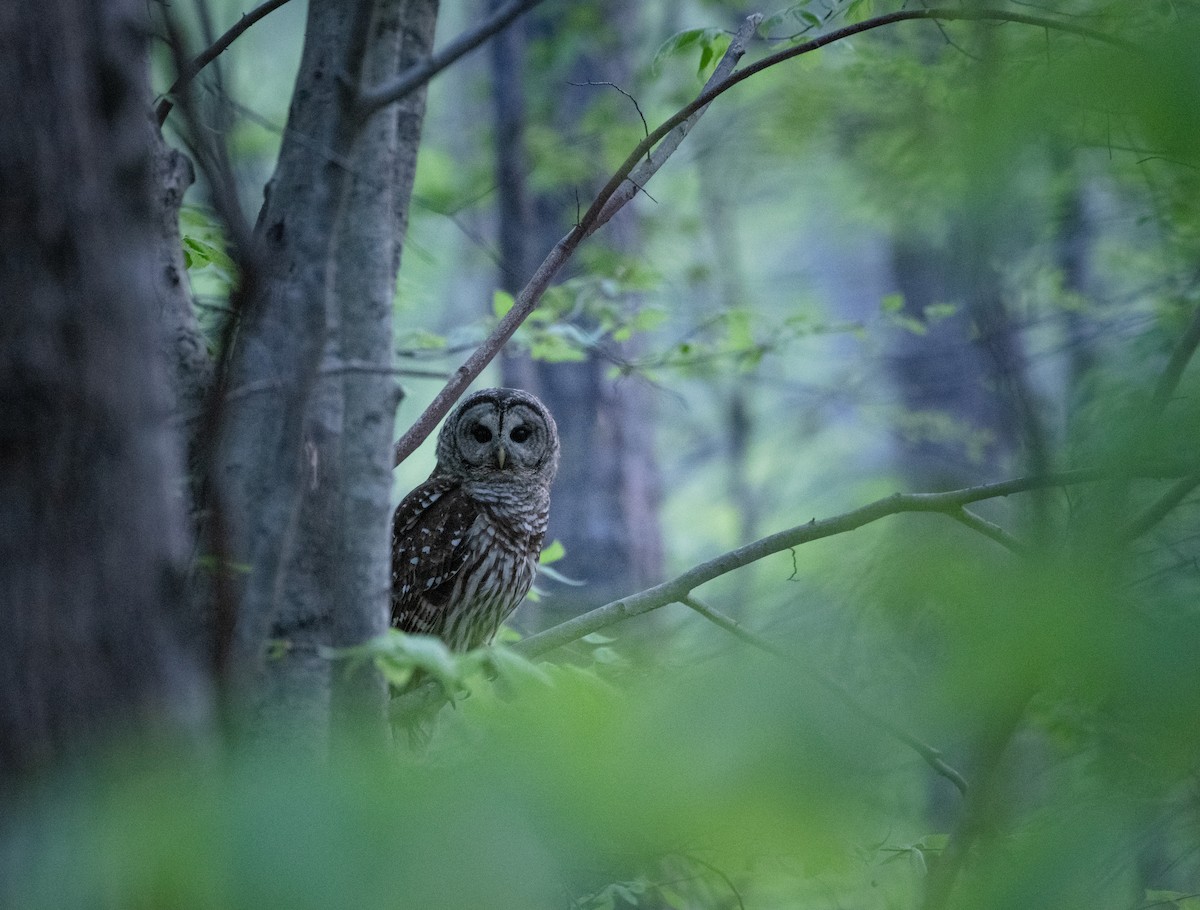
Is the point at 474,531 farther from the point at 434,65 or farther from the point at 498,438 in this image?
the point at 434,65

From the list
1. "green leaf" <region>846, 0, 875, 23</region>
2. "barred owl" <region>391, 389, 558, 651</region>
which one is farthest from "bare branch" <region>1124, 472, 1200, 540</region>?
"barred owl" <region>391, 389, 558, 651</region>

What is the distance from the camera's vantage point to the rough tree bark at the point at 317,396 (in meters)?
1.63

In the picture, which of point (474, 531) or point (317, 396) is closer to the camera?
point (317, 396)

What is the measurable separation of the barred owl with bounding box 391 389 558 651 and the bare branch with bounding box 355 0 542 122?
2799 millimetres

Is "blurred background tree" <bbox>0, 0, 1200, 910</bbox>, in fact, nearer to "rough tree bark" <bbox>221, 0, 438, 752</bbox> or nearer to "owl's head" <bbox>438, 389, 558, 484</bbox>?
"rough tree bark" <bbox>221, 0, 438, 752</bbox>

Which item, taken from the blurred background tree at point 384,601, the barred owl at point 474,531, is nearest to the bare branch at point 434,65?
the blurred background tree at point 384,601

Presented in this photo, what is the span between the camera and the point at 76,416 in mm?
1320

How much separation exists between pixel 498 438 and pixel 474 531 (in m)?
0.53

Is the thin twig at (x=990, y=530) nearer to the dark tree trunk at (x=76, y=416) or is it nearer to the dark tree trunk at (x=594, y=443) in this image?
the dark tree trunk at (x=76, y=416)

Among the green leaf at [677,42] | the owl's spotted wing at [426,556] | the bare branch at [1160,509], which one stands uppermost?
the green leaf at [677,42]

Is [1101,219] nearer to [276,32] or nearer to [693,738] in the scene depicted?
[693,738]

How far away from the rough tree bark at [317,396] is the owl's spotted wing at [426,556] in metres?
2.48

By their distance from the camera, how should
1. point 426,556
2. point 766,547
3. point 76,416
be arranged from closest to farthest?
point 76,416, point 766,547, point 426,556

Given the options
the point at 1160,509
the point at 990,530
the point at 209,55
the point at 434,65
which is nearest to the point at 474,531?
the point at 990,530
